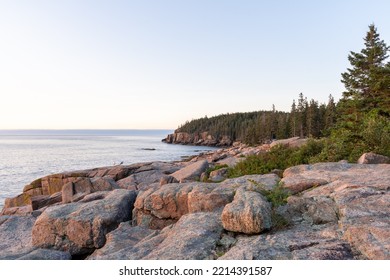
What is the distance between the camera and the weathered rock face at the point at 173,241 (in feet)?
17.4

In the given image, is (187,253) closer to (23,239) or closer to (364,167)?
(364,167)

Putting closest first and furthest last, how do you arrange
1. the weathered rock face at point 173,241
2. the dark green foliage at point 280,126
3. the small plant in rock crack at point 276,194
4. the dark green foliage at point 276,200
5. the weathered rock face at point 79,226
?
1. the weathered rock face at point 173,241
2. the dark green foliage at point 276,200
3. the small plant in rock crack at point 276,194
4. the weathered rock face at point 79,226
5. the dark green foliage at point 280,126

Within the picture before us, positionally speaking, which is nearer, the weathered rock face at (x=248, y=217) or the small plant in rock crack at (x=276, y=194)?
the weathered rock face at (x=248, y=217)

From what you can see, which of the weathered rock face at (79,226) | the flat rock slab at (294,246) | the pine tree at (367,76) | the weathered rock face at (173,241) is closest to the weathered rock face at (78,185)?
the weathered rock face at (79,226)

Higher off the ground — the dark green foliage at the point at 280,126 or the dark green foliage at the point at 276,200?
the dark green foliage at the point at 280,126

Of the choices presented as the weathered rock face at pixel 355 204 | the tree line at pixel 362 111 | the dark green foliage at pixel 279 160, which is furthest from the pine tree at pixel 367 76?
the weathered rock face at pixel 355 204

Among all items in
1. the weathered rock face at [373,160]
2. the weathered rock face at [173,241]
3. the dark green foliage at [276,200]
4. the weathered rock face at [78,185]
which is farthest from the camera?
the weathered rock face at [78,185]

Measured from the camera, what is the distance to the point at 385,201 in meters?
5.78

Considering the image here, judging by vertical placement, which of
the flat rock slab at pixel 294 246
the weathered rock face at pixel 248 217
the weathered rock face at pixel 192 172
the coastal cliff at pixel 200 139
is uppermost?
the weathered rock face at pixel 248 217

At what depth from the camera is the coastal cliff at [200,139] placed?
12781cm

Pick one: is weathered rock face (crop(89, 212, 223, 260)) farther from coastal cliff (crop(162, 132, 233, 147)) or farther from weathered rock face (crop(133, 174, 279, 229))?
coastal cliff (crop(162, 132, 233, 147))

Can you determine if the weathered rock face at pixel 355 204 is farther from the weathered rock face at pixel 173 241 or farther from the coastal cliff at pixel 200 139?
the coastal cliff at pixel 200 139

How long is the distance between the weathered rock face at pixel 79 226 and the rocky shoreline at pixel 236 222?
0.09ft

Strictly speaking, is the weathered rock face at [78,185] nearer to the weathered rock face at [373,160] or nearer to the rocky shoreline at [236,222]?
the rocky shoreline at [236,222]
